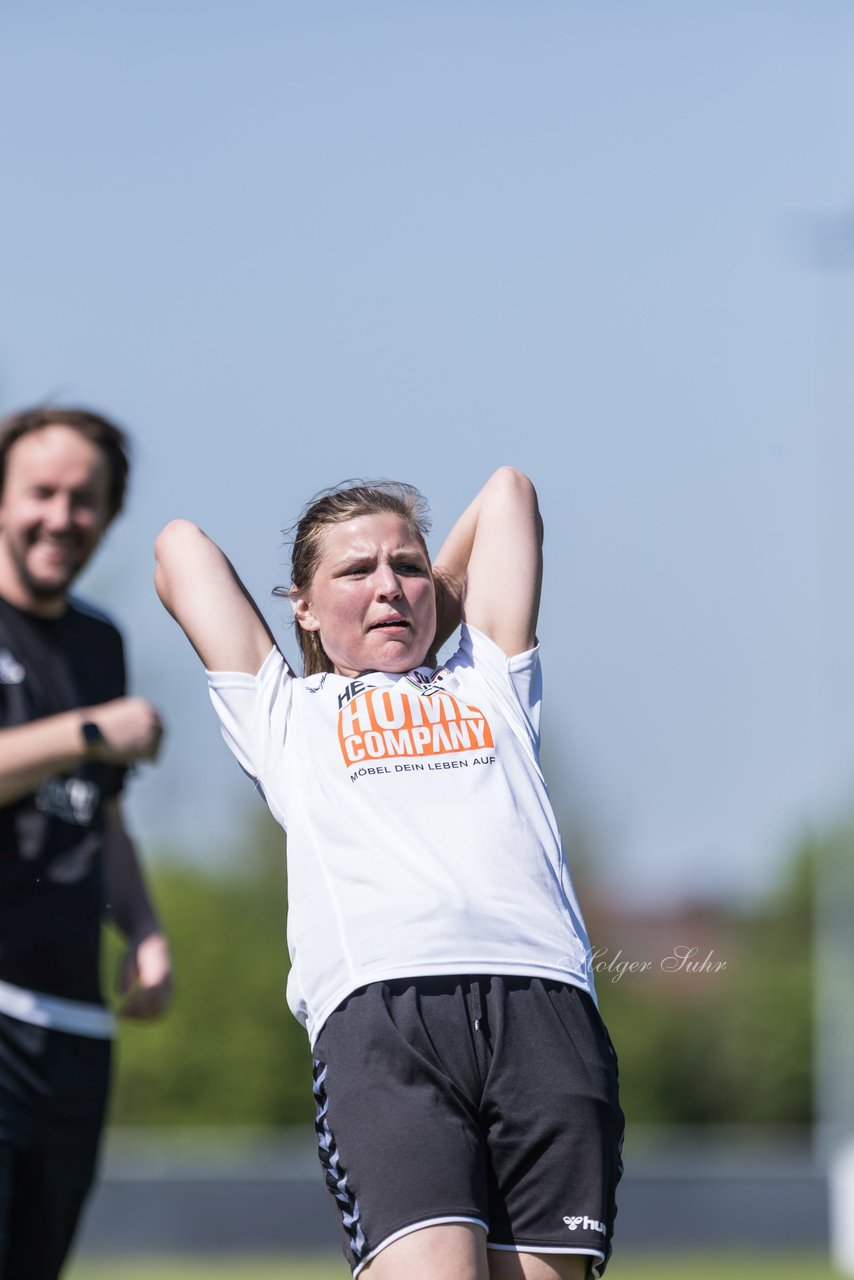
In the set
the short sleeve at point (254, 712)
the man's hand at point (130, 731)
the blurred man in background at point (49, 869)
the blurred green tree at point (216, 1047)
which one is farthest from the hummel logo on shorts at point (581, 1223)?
the blurred green tree at point (216, 1047)

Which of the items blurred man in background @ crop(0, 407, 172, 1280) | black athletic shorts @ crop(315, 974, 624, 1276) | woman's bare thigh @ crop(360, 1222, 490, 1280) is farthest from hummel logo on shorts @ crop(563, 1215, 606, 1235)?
blurred man in background @ crop(0, 407, 172, 1280)

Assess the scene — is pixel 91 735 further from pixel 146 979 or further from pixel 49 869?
pixel 146 979

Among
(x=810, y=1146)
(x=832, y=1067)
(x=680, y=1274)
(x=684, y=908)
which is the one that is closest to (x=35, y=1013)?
(x=680, y=1274)

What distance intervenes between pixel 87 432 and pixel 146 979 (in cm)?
130

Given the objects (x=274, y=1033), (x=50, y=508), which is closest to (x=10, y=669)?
(x=50, y=508)

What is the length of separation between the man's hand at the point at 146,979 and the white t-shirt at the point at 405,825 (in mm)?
1005

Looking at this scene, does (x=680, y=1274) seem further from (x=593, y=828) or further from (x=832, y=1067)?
(x=593, y=828)

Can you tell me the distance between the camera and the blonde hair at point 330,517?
3352mm

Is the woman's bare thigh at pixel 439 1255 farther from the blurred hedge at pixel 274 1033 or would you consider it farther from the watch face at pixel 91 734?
the blurred hedge at pixel 274 1033

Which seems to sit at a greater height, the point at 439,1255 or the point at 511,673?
the point at 511,673

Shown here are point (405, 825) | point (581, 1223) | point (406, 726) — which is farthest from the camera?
point (406, 726)

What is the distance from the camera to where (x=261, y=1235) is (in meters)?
13.9

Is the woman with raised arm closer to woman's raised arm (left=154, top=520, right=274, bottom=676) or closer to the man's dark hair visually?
woman's raised arm (left=154, top=520, right=274, bottom=676)

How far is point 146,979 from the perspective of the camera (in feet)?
13.5
